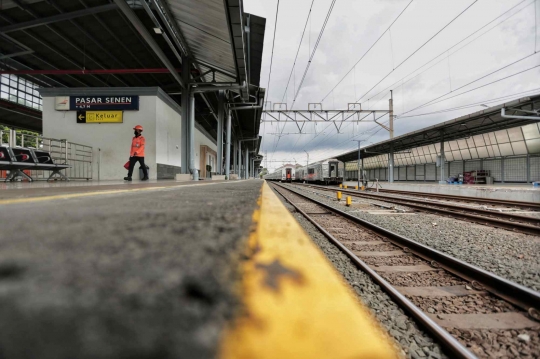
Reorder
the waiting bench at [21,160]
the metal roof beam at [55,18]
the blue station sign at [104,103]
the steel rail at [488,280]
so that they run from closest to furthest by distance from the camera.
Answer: the steel rail at [488,280] < the waiting bench at [21,160] < the metal roof beam at [55,18] < the blue station sign at [104,103]

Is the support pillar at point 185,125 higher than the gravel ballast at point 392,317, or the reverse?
the support pillar at point 185,125

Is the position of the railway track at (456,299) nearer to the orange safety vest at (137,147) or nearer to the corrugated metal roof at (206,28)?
the orange safety vest at (137,147)

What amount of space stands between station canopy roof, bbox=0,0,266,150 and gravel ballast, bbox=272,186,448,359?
640 centimetres

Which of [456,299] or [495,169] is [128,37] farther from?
[495,169]

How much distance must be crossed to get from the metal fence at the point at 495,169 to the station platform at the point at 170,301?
92.3 ft

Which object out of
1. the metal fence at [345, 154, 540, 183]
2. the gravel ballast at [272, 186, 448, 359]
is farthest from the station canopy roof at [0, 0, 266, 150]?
the metal fence at [345, 154, 540, 183]

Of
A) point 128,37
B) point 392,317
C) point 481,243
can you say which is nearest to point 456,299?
point 392,317

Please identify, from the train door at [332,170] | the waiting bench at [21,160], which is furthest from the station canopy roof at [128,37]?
the train door at [332,170]

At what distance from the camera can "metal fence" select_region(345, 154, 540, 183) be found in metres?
20.8

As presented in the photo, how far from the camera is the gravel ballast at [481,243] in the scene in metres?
3.30

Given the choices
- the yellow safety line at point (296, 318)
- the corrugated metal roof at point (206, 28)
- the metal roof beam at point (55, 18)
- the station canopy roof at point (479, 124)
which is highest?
the metal roof beam at point (55, 18)

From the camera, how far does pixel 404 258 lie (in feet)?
13.0

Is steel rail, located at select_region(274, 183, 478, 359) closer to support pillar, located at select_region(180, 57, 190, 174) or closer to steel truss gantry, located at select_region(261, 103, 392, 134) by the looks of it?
support pillar, located at select_region(180, 57, 190, 174)

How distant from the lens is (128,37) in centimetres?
1146
